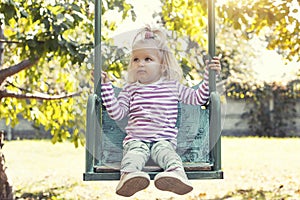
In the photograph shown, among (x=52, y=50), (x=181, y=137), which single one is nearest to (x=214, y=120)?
(x=181, y=137)

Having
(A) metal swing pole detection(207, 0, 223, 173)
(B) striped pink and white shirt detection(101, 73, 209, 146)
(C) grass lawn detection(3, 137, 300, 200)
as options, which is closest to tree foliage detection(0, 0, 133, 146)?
(C) grass lawn detection(3, 137, 300, 200)

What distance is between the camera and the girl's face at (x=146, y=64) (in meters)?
2.97

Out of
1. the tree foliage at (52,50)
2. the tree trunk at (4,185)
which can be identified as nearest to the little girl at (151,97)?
the tree foliage at (52,50)

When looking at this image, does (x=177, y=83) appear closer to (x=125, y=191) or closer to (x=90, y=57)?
(x=125, y=191)

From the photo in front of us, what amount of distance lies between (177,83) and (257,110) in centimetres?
1294

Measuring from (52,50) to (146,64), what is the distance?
174cm

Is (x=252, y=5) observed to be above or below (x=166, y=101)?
above

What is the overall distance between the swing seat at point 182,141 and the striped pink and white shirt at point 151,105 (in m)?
0.06

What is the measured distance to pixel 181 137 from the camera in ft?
9.91

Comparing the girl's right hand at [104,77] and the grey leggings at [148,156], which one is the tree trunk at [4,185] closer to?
the girl's right hand at [104,77]

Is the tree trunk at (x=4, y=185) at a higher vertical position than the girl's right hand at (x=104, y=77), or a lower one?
lower

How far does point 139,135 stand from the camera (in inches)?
113

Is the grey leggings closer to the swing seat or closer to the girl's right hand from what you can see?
the swing seat

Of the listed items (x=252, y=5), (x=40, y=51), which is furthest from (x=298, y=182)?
(x=40, y=51)
